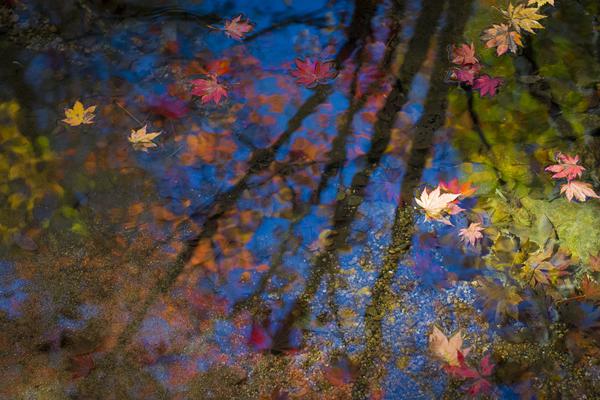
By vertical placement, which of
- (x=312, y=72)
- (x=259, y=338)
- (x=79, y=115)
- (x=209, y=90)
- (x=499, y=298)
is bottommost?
(x=259, y=338)

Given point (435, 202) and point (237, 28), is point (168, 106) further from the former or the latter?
point (435, 202)

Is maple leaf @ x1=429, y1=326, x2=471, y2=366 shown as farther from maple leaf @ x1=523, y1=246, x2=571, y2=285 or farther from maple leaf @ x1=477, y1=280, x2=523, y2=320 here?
maple leaf @ x1=523, y1=246, x2=571, y2=285

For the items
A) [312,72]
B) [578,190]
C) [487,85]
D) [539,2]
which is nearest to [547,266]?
[578,190]

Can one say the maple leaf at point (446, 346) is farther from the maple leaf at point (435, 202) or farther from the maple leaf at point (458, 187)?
the maple leaf at point (458, 187)

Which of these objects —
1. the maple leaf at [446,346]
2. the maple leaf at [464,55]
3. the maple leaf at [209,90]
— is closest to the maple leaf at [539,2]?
the maple leaf at [464,55]

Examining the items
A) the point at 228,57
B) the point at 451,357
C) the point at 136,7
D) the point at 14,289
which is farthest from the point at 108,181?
the point at 451,357
